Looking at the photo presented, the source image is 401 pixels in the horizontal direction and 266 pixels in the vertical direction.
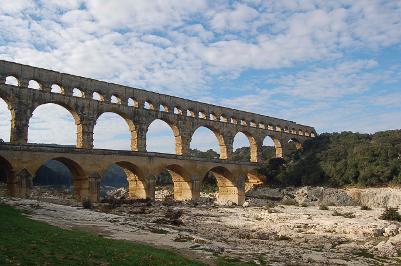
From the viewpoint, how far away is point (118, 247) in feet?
42.4

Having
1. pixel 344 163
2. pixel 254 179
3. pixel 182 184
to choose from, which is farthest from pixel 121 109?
pixel 344 163

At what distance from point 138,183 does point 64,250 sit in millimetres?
27259

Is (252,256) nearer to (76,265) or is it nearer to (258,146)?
(76,265)

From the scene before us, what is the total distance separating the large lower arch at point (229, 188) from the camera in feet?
154

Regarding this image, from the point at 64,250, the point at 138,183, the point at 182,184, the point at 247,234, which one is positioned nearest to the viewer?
the point at 64,250

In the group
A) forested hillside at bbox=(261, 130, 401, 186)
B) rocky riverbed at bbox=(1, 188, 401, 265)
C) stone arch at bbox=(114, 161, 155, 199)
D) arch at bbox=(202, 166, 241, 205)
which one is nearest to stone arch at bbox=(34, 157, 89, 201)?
rocky riverbed at bbox=(1, 188, 401, 265)

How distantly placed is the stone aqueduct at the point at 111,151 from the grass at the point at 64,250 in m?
17.8

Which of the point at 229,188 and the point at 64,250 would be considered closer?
the point at 64,250

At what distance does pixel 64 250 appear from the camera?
1141 centimetres

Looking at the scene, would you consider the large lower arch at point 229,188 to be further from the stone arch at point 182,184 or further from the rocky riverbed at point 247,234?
the rocky riverbed at point 247,234

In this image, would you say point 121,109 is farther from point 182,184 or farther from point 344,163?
point 344,163

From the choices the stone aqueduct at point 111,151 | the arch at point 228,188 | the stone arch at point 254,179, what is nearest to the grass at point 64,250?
the stone aqueduct at point 111,151

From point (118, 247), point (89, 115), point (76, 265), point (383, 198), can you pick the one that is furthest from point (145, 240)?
point (383, 198)

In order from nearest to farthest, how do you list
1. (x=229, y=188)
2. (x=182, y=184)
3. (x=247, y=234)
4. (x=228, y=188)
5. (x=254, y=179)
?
(x=247, y=234) < (x=182, y=184) < (x=229, y=188) < (x=228, y=188) < (x=254, y=179)
